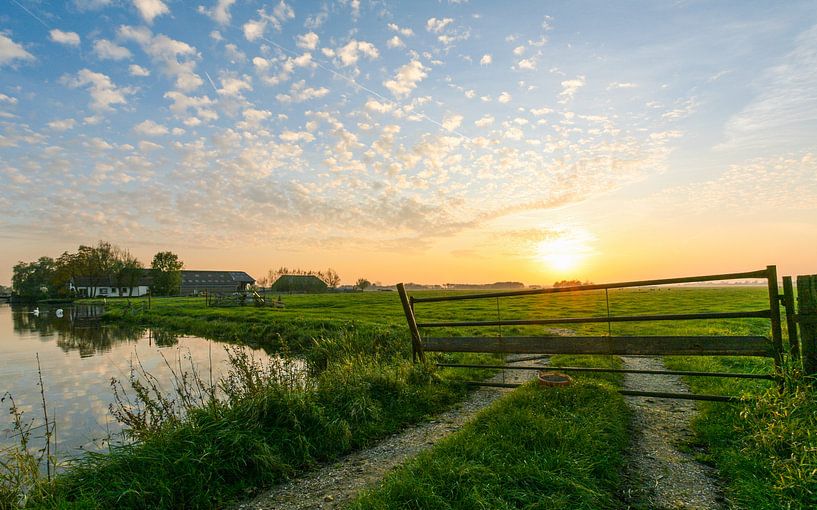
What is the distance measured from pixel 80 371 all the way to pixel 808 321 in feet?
64.0

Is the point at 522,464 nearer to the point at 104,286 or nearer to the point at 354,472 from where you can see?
the point at 354,472

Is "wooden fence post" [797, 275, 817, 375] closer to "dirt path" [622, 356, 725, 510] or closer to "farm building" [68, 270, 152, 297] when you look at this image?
"dirt path" [622, 356, 725, 510]

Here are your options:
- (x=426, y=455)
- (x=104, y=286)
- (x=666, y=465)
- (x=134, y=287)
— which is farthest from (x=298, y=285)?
(x=666, y=465)

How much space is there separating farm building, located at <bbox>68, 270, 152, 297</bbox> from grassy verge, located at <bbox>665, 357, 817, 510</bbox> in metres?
104

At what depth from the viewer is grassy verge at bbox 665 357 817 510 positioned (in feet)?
11.2

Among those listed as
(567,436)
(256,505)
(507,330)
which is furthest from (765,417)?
(507,330)

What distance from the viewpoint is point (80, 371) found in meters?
14.5

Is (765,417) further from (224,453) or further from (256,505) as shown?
(224,453)

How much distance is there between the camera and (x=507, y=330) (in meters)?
18.4

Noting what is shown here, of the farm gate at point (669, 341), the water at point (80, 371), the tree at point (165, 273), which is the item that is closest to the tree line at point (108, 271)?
the tree at point (165, 273)

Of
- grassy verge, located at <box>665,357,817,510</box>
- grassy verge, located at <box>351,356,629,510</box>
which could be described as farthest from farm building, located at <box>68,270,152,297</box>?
grassy verge, located at <box>665,357,817,510</box>

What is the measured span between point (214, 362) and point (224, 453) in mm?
11841

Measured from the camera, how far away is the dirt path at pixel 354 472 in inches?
167

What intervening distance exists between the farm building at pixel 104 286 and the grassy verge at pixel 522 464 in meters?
102
